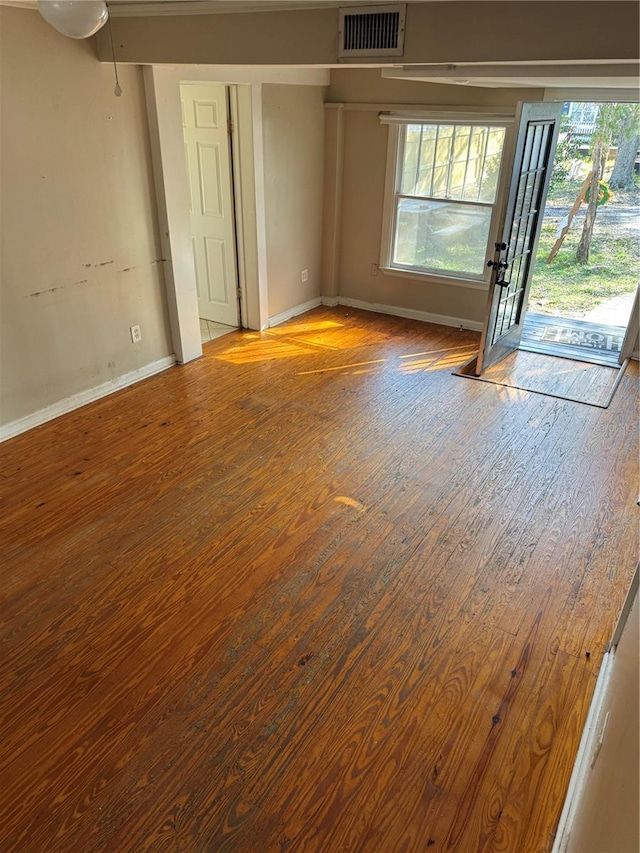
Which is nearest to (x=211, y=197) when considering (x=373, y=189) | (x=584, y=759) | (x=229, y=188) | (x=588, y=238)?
(x=229, y=188)

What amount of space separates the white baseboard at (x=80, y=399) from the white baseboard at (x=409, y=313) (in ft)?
7.68

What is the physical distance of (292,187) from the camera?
549 cm

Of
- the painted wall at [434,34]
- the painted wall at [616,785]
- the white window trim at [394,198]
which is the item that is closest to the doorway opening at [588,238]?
the white window trim at [394,198]

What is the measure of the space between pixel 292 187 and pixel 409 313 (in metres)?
1.74

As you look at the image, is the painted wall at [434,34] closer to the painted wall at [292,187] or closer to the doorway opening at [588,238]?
the painted wall at [292,187]

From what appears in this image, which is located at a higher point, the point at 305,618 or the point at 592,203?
the point at 592,203

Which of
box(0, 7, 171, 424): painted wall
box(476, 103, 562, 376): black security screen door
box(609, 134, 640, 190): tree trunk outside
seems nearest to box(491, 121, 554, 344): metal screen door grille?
box(476, 103, 562, 376): black security screen door

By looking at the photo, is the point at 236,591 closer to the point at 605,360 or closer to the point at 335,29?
the point at 335,29

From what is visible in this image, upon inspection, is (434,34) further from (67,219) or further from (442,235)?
(442,235)

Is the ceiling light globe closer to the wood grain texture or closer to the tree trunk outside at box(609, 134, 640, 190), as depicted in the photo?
the wood grain texture

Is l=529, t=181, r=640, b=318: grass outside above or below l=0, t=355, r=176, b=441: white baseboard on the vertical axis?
above

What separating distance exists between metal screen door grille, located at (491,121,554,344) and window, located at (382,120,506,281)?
0.53 m

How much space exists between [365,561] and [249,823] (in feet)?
4.11

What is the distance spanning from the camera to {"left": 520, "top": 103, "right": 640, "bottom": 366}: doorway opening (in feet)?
19.8
